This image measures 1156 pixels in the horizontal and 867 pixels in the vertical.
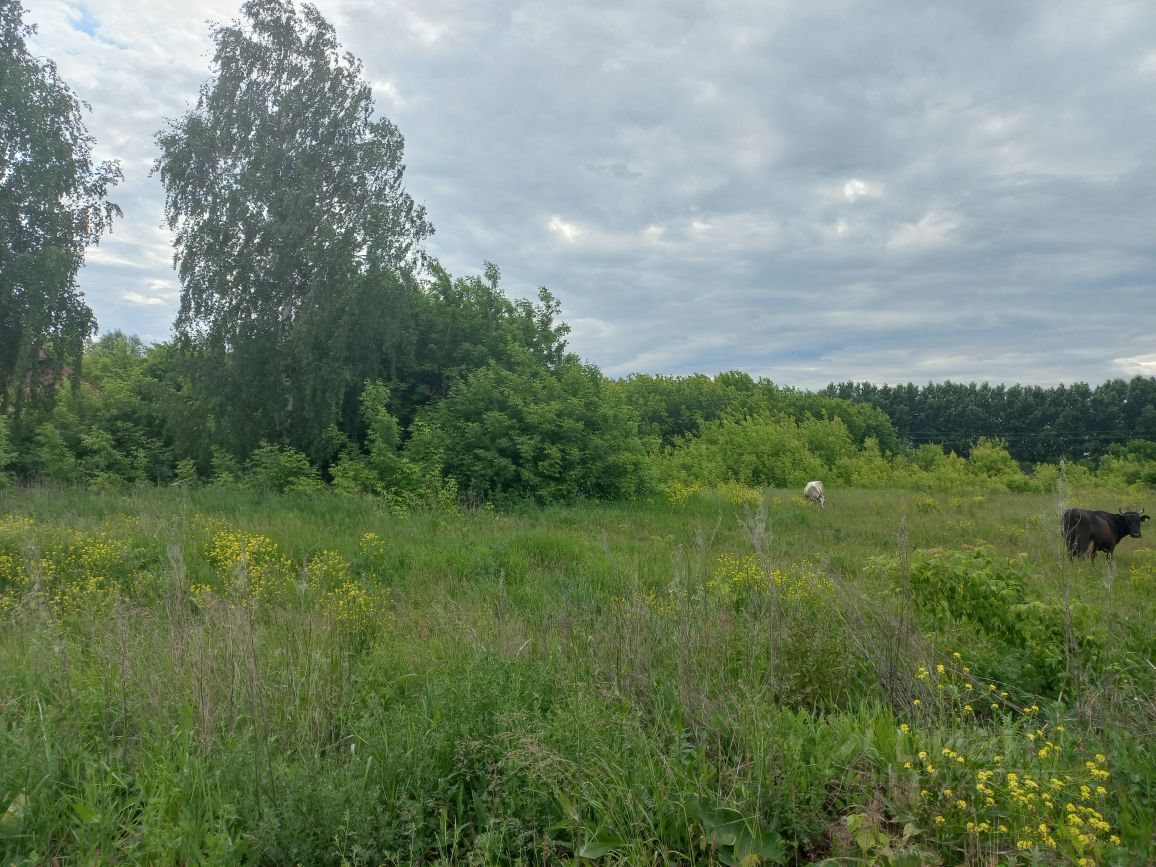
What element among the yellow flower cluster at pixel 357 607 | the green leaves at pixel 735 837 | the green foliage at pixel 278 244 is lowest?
the yellow flower cluster at pixel 357 607

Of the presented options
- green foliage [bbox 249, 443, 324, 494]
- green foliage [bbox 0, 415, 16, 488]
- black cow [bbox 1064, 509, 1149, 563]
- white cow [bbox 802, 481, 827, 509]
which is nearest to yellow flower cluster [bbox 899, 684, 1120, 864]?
black cow [bbox 1064, 509, 1149, 563]

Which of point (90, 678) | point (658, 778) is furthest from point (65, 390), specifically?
point (658, 778)

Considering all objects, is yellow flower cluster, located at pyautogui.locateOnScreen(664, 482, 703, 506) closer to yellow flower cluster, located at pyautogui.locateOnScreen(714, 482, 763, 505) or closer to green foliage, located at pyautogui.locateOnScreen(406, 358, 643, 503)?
yellow flower cluster, located at pyautogui.locateOnScreen(714, 482, 763, 505)

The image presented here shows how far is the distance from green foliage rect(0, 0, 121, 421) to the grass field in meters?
15.0

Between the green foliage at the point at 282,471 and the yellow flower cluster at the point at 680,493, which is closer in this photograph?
the green foliage at the point at 282,471

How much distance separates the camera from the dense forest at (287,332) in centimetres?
1719

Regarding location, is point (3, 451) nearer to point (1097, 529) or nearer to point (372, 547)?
point (372, 547)

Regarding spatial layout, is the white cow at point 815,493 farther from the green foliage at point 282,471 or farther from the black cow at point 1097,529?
the green foliage at point 282,471

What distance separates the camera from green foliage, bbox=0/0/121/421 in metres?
16.9

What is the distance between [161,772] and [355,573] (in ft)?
19.2

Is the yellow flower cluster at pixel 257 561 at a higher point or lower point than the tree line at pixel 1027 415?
lower

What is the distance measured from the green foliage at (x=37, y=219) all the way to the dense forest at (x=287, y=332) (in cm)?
5

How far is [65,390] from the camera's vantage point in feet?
72.8

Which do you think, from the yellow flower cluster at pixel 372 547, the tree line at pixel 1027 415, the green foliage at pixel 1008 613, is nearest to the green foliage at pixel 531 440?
the yellow flower cluster at pixel 372 547
